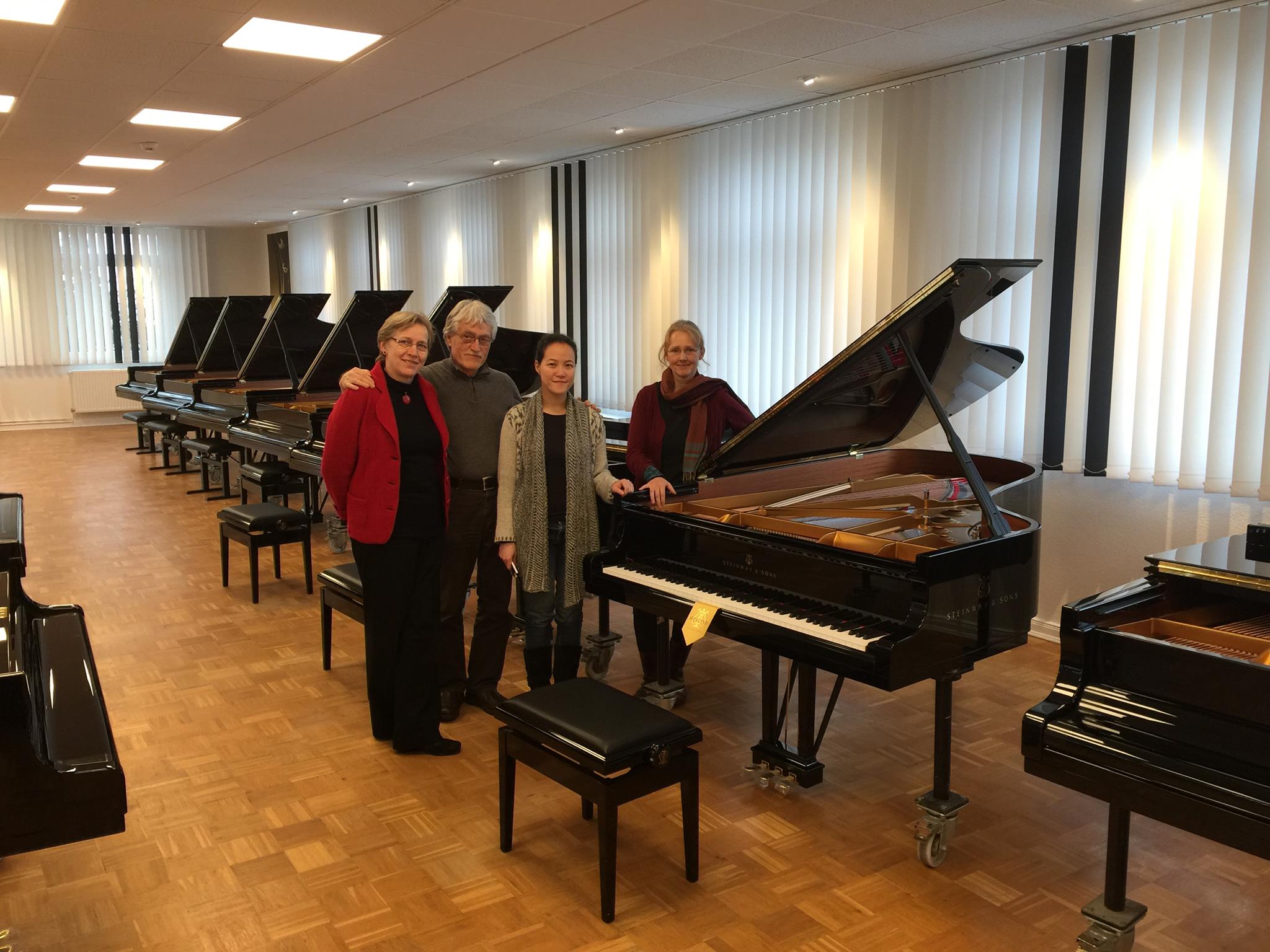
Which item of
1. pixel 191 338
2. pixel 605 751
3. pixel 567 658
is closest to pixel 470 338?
pixel 567 658

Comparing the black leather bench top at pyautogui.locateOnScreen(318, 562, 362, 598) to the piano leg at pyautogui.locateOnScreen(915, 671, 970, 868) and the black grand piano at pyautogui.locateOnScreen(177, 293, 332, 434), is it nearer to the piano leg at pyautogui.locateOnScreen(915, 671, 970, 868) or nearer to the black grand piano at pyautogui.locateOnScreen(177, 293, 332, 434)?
the piano leg at pyautogui.locateOnScreen(915, 671, 970, 868)

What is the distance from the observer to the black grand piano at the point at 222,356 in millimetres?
9086

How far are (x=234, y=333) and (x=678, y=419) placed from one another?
6.67m

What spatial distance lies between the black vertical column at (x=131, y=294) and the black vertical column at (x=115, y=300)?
115 mm

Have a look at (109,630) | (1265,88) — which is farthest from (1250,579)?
(109,630)

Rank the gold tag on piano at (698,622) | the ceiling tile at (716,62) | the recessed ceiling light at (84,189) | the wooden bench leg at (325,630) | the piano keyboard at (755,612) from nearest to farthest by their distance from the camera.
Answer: the piano keyboard at (755,612), the gold tag on piano at (698,622), the wooden bench leg at (325,630), the ceiling tile at (716,62), the recessed ceiling light at (84,189)

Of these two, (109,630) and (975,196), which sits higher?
(975,196)

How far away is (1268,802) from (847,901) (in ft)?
3.90

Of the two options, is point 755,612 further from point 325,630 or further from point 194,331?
point 194,331

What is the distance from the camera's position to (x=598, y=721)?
2.63 meters

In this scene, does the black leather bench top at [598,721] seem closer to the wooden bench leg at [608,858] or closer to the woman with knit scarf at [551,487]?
the wooden bench leg at [608,858]

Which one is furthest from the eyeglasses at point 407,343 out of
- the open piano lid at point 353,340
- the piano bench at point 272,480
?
the piano bench at point 272,480

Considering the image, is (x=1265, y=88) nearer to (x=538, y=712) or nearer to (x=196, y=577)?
(x=538, y=712)

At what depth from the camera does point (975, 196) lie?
515 cm
